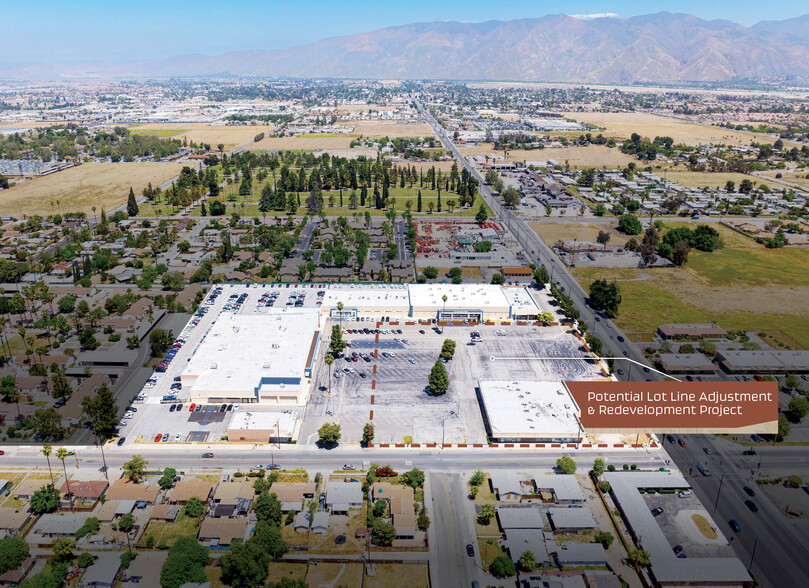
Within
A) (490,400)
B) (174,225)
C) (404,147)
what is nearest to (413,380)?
(490,400)

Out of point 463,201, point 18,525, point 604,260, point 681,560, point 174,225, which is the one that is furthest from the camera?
point 463,201

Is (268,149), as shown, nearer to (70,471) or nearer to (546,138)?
(546,138)

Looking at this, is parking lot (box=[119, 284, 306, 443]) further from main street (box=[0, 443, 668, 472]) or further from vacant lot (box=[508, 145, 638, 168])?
vacant lot (box=[508, 145, 638, 168])

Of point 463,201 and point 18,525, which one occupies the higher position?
point 463,201

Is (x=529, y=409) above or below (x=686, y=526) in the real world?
above

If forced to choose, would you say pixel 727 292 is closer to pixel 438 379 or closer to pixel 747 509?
pixel 747 509

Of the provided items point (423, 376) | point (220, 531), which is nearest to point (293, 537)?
point (220, 531)

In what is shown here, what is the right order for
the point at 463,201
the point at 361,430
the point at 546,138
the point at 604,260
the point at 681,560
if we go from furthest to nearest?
the point at 546,138 < the point at 463,201 < the point at 604,260 < the point at 361,430 < the point at 681,560

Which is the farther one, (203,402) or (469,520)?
(203,402)
